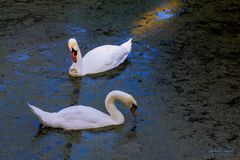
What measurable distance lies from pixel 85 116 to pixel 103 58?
1471mm

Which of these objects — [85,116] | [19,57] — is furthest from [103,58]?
[85,116]

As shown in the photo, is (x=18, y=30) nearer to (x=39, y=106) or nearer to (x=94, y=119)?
(x=39, y=106)

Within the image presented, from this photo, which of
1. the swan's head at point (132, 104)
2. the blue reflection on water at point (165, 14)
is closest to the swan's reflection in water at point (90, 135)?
the swan's head at point (132, 104)

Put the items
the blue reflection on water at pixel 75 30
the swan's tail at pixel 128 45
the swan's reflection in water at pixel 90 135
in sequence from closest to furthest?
the swan's reflection in water at pixel 90 135 → the swan's tail at pixel 128 45 → the blue reflection on water at pixel 75 30

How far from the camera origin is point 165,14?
809 centimetres

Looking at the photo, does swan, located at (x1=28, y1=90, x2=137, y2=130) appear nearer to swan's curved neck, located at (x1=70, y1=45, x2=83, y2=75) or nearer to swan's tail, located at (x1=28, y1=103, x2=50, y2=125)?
swan's tail, located at (x1=28, y1=103, x2=50, y2=125)

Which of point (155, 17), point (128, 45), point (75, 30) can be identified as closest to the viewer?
point (128, 45)

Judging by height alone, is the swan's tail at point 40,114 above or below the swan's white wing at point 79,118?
above

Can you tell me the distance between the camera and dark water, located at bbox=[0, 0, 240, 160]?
14.8 ft

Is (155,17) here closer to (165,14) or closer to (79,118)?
(165,14)

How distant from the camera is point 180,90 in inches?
218

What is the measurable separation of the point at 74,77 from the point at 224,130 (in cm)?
184

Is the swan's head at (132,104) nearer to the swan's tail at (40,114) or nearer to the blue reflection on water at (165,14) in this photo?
the swan's tail at (40,114)

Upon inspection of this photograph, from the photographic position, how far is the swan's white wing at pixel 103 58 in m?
6.02
